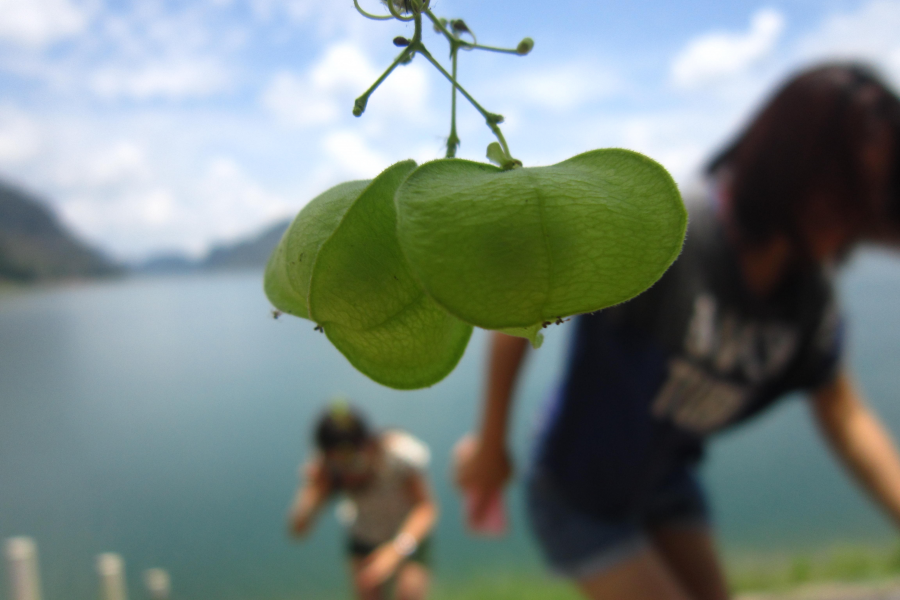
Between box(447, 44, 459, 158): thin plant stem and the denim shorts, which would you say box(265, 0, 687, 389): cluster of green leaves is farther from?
the denim shorts

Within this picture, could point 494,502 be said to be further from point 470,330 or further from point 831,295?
point 470,330

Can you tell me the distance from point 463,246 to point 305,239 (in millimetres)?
169

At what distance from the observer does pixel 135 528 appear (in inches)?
402

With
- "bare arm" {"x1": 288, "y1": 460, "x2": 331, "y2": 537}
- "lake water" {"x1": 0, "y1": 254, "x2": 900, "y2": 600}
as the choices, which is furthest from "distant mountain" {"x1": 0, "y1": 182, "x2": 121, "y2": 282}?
"bare arm" {"x1": 288, "y1": 460, "x2": 331, "y2": 537}

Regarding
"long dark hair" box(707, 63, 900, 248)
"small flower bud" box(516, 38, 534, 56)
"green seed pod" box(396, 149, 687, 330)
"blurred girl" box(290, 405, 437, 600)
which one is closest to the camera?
"green seed pod" box(396, 149, 687, 330)

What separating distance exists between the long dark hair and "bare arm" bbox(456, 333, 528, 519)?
803 mm

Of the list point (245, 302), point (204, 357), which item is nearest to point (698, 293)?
point (204, 357)

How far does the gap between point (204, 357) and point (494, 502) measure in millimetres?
18124

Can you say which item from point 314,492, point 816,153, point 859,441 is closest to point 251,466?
point 314,492

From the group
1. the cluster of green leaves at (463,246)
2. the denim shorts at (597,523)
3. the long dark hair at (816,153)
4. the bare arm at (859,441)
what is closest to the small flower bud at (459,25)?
the cluster of green leaves at (463,246)

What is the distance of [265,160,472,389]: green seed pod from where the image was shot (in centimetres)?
52

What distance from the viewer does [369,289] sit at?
1.75 feet

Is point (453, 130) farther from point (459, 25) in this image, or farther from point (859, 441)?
point (859, 441)

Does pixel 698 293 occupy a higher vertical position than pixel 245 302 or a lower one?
lower
